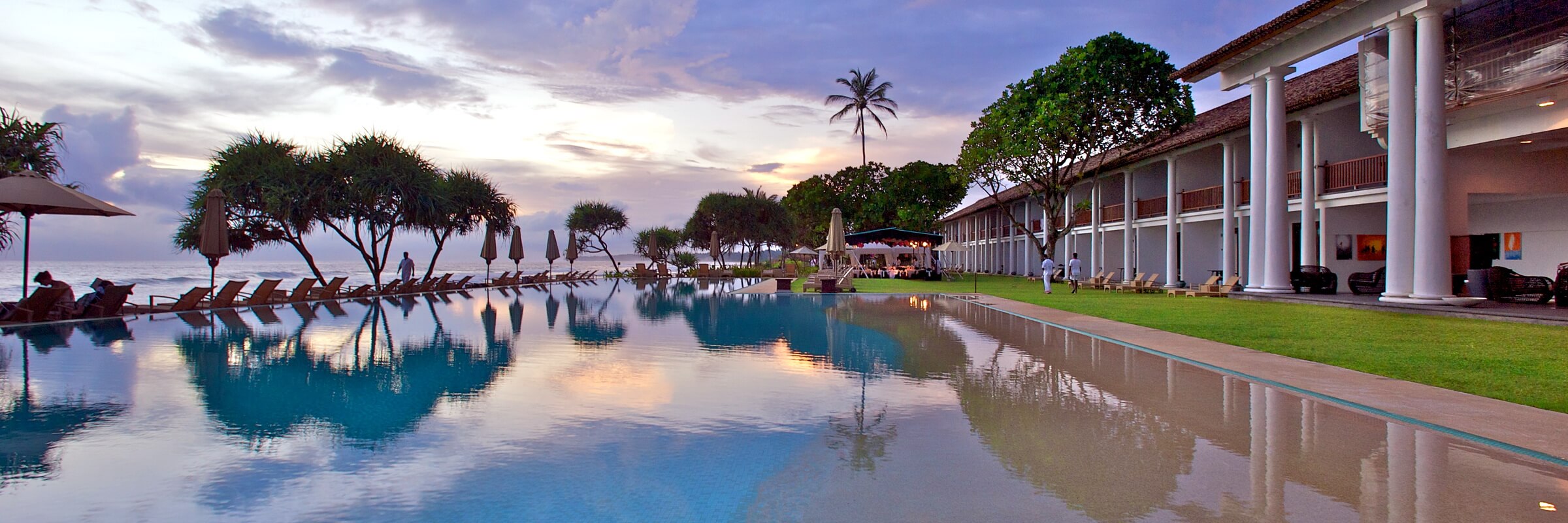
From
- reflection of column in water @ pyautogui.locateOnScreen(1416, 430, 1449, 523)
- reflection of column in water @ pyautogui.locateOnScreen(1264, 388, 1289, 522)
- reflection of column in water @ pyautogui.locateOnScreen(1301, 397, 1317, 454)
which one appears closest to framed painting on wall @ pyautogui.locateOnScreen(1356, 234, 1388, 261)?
reflection of column in water @ pyautogui.locateOnScreen(1264, 388, 1289, 522)

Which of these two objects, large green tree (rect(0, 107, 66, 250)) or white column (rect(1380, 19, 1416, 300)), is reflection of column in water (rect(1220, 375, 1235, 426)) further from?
large green tree (rect(0, 107, 66, 250))

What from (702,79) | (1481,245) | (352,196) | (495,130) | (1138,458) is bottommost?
(1138,458)

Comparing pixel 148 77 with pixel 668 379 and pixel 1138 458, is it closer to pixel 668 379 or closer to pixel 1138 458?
pixel 668 379

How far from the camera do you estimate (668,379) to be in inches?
303

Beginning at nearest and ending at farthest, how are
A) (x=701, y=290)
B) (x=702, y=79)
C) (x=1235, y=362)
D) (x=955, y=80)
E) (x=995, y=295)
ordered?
(x=1235, y=362), (x=995, y=295), (x=702, y=79), (x=955, y=80), (x=701, y=290)

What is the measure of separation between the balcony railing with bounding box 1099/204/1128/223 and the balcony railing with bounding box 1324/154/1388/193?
1080cm

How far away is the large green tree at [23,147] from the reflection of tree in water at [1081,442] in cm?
2346

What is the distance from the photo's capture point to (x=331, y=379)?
7730 mm

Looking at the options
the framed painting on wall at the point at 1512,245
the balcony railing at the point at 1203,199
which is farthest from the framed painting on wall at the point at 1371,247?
the balcony railing at the point at 1203,199

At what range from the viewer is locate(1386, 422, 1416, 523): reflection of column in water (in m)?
3.62

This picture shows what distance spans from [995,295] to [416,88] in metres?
16.8

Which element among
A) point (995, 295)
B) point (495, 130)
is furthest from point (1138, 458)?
point (495, 130)

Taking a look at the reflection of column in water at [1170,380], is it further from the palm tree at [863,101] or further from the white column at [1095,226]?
the palm tree at [863,101]

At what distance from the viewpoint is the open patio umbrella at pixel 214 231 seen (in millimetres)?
16375
